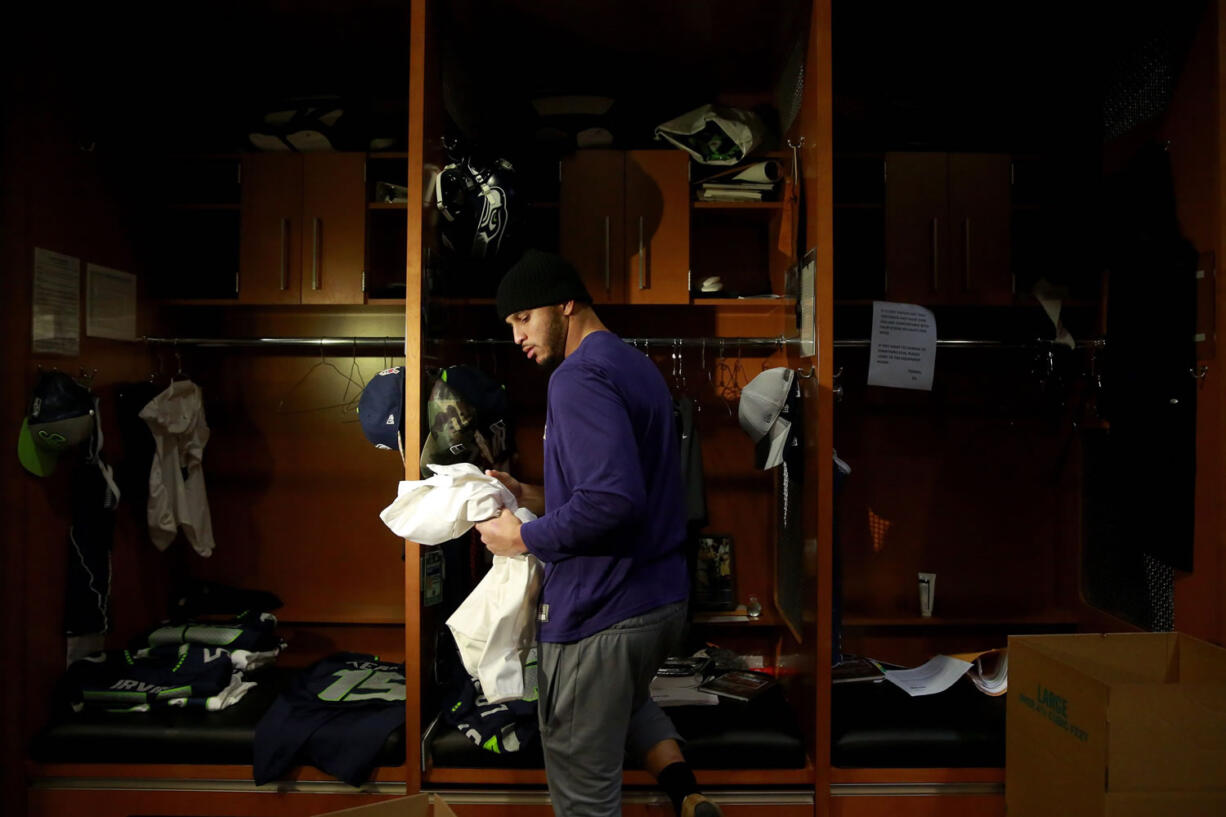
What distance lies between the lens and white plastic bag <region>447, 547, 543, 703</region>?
6.10ft

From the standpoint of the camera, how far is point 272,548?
293 cm

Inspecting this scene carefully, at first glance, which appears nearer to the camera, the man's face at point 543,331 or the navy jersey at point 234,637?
the man's face at point 543,331

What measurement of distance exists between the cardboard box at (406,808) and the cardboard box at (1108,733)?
133cm

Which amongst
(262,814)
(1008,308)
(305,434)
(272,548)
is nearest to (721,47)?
(1008,308)

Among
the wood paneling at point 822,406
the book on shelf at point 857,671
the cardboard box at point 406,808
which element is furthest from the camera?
the book on shelf at point 857,671

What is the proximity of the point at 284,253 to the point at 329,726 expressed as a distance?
1.57 metres

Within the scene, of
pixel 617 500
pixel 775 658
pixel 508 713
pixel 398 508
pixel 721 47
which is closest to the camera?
pixel 617 500

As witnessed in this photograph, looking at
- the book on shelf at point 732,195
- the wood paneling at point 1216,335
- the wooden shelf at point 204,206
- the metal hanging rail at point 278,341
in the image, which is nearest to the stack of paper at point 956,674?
the wood paneling at point 1216,335

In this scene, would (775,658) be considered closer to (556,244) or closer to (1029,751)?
(1029,751)

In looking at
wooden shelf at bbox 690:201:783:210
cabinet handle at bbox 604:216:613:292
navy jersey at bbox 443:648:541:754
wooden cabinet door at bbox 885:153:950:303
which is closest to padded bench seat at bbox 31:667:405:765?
navy jersey at bbox 443:648:541:754

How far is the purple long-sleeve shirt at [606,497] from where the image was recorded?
5.11 feet

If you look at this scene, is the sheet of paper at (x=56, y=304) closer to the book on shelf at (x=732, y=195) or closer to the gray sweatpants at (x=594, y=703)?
the gray sweatpants at (x=594, y=703)

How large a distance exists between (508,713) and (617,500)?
38.0 inches

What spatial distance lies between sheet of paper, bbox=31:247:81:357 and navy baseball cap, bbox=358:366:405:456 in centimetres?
92
